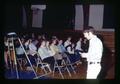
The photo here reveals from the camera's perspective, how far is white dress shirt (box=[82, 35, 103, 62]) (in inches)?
148

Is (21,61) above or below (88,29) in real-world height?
below

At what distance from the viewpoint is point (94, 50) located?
12.4ft

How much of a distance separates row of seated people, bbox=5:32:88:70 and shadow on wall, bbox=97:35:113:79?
0.22 meters

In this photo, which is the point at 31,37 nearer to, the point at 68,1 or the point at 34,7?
the point at 34,7

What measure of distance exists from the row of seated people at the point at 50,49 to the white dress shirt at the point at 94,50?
0.07 meters

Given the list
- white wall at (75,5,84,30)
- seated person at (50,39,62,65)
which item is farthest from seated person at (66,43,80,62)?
white wall at (75,5,84,30)

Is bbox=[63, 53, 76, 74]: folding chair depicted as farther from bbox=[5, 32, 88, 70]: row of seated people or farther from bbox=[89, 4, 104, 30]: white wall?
bbox=[89, 4, 104, 30]: white wall

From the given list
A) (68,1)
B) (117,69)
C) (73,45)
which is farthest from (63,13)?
(117,69)

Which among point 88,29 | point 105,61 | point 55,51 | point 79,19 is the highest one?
point 79,19

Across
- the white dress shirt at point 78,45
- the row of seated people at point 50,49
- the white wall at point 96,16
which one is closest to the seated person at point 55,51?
the row of seated people at point 50,49

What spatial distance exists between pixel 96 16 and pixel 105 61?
0.52 meters

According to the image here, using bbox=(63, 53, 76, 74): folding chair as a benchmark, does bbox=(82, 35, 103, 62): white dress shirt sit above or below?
above

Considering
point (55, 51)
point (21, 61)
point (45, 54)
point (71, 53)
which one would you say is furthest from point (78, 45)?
point (21, 61)

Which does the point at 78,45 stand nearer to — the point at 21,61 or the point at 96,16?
the point at 96,16
